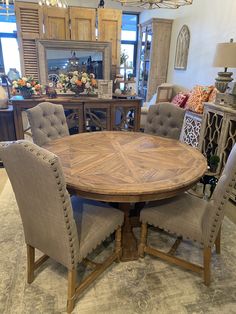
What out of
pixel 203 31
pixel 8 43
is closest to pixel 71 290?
pixel 203 31

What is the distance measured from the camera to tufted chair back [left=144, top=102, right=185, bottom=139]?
253cm

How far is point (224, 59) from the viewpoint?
2.89 metres

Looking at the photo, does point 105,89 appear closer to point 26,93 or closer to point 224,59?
point 26,93

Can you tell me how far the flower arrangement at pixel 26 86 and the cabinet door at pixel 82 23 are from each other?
5.22 feet

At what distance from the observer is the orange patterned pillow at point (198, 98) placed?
3891 mm

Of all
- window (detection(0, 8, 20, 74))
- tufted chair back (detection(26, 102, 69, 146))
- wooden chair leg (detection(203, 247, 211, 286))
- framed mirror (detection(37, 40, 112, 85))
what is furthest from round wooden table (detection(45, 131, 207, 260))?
window (detection(0, 8, 20, 74))

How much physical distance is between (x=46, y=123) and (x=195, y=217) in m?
1.64

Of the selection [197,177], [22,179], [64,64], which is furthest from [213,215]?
[64,64]

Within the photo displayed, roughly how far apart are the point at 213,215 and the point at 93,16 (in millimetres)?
4090

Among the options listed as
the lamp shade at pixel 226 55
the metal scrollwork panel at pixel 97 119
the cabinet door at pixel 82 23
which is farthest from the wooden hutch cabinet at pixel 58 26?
the lamp shade at pixel 226 55

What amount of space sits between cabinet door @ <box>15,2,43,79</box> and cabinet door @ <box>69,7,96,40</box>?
0.55 metres

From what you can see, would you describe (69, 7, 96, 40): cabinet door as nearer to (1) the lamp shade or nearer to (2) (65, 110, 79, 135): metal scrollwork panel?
(2) (65, 110, 79, 135): metal scrollwork panel

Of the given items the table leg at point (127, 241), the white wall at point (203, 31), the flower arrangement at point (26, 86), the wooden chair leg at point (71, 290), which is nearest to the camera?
the wooden chair leg at point (71, 290)

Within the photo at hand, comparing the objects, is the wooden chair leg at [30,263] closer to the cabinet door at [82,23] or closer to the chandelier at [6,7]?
the chandelier at [6,7]
